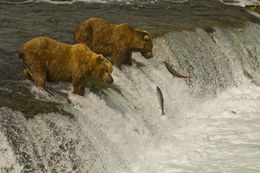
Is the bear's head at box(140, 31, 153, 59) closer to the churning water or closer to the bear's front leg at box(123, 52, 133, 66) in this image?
the bear's front leg at box(123, 52, 133, 66)

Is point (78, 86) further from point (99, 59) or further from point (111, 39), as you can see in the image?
point (111, 39)

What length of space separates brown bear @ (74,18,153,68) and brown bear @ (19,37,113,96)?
1710 mm

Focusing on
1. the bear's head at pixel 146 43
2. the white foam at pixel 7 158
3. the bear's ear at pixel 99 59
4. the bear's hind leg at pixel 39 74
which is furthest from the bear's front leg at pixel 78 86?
the bear's head at pixel 146 43

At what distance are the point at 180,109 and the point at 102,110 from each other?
3.01 meters

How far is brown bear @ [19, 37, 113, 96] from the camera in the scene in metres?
5.36

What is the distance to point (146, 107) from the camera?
7.47 m

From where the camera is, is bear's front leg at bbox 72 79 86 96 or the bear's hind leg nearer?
the bear's hind leg

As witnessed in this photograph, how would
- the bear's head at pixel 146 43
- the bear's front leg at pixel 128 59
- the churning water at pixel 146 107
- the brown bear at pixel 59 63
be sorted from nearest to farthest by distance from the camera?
the churning water at pixel 146 107
the brown bear at pixel 59 63
the bear's head at pixel 146 43
the bear's front leg at pixel 128 59

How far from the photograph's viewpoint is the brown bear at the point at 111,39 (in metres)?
7.45

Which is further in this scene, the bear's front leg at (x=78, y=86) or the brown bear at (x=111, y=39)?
the brown bear at (x=111, y=39)

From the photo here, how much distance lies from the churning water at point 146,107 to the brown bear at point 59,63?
233 millimetres

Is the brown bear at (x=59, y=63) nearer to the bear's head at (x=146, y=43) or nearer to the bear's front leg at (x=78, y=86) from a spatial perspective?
the bear's front leg at (x=78, y=86)

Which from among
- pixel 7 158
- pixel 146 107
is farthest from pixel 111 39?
pixel 7 158

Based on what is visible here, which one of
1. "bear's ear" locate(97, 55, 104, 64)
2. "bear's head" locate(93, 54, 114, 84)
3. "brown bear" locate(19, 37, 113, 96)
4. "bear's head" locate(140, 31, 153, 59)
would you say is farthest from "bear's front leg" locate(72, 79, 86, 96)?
"bear's head" locate(140, 31, 153, 59)
